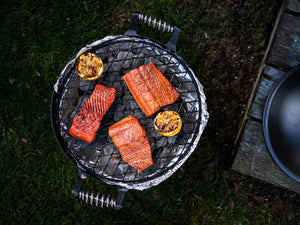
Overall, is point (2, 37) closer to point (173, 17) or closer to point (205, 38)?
point (173, 17)

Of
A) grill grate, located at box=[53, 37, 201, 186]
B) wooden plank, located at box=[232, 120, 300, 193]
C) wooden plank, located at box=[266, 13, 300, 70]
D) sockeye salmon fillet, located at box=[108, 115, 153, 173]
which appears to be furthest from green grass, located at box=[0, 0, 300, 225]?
sockeye salmon fillet, located at box=[108, 115, 153, 173]

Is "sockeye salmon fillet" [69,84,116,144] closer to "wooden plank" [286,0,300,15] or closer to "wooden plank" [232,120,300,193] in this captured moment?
"wooden plank" [232,120,300,193]

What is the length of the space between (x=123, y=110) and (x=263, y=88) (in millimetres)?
1757

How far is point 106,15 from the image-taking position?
379 centimetres

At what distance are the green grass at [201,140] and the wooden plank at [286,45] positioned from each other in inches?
22.3

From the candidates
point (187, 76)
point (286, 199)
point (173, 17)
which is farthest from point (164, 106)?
point (286, 199)

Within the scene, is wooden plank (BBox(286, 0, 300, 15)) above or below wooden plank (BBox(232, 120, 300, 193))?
above

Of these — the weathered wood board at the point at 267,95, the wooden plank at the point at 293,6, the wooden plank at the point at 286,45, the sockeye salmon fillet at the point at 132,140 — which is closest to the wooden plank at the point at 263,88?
the weathered wood board at the point at 267,95

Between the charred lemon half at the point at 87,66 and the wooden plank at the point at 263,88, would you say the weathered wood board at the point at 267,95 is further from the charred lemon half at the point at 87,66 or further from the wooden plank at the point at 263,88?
the charred lemon half at the point at 87,66

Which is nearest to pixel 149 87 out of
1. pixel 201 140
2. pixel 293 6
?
pixel 201 140

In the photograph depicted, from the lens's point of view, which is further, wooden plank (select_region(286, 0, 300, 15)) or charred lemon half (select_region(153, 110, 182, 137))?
wooden plank (select_region(286, 0, 300, 15))

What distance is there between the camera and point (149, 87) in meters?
2.68

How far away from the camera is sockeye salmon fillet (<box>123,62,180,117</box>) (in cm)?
267

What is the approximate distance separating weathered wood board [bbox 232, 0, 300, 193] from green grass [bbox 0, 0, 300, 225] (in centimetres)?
47
